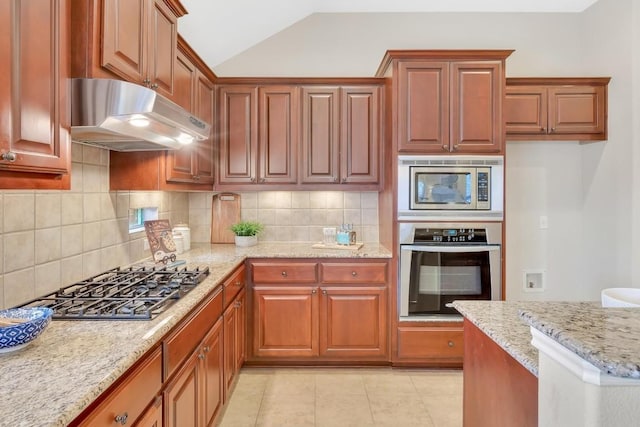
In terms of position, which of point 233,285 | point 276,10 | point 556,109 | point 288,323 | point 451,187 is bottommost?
point 288,323

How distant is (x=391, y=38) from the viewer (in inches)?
138

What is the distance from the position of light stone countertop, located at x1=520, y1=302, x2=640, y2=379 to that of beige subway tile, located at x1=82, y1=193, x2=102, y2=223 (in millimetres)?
2060

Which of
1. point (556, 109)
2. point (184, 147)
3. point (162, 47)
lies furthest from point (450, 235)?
point (162, 47)

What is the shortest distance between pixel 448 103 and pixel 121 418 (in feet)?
8.91

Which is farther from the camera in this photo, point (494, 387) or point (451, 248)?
point (451, 248)

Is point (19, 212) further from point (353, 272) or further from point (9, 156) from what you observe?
point (353, 272)

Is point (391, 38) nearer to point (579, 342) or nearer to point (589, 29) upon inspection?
point (589, 29)

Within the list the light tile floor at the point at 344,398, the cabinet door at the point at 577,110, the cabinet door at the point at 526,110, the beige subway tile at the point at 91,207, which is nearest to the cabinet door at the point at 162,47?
the beige subway tile at the point at 91,207

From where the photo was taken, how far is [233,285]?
2430mm

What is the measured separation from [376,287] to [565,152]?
2.19 metres

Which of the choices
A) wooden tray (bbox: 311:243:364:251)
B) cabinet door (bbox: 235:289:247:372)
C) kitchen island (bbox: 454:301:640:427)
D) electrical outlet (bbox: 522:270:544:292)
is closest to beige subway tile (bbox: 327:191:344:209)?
wooden tray (bbox: 311:243:364:251)

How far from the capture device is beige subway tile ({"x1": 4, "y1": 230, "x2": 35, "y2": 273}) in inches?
57.5

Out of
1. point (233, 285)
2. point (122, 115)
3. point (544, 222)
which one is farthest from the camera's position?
point (544, 222)

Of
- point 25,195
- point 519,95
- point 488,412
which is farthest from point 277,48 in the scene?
point 488,412
